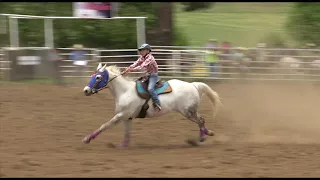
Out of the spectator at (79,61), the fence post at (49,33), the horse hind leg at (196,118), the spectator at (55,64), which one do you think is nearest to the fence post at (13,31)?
the fence post at (49,33)

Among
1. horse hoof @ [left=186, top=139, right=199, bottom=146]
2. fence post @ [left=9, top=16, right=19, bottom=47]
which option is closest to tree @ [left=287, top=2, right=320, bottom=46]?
fence post @ [left=9, top=16, right=19, bottom=47]

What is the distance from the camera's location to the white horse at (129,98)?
880 centimetres

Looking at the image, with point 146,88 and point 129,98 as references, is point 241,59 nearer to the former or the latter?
point 146,88

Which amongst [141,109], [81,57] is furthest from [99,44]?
[141,109]

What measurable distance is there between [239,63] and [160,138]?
26.7ft

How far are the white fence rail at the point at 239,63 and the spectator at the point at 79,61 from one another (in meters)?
0.18

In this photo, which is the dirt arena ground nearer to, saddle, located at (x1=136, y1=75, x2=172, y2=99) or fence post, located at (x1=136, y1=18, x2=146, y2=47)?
saddle, located at (x1=136, y1=75, x2=172, y2=99)

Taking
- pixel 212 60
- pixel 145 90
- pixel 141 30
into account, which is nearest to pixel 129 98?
pixel 145 90

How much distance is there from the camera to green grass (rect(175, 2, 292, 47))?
26.0 meters

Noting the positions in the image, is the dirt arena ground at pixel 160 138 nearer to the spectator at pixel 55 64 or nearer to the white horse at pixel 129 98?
the white horse at pixel 129 98

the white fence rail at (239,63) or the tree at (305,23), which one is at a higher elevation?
the tree at (305,23)

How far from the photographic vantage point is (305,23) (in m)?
22.4

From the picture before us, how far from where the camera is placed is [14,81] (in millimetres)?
16031

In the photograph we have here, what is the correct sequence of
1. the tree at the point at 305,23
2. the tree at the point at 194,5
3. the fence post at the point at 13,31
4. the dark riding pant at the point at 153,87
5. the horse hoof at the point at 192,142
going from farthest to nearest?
the tree at the point at 305,23 → the tree at the point at 194,5 → the fence post at the point at 13,31 → the horse hoof at the point at 192,142 → the dark riding pant at the point at 153,87
